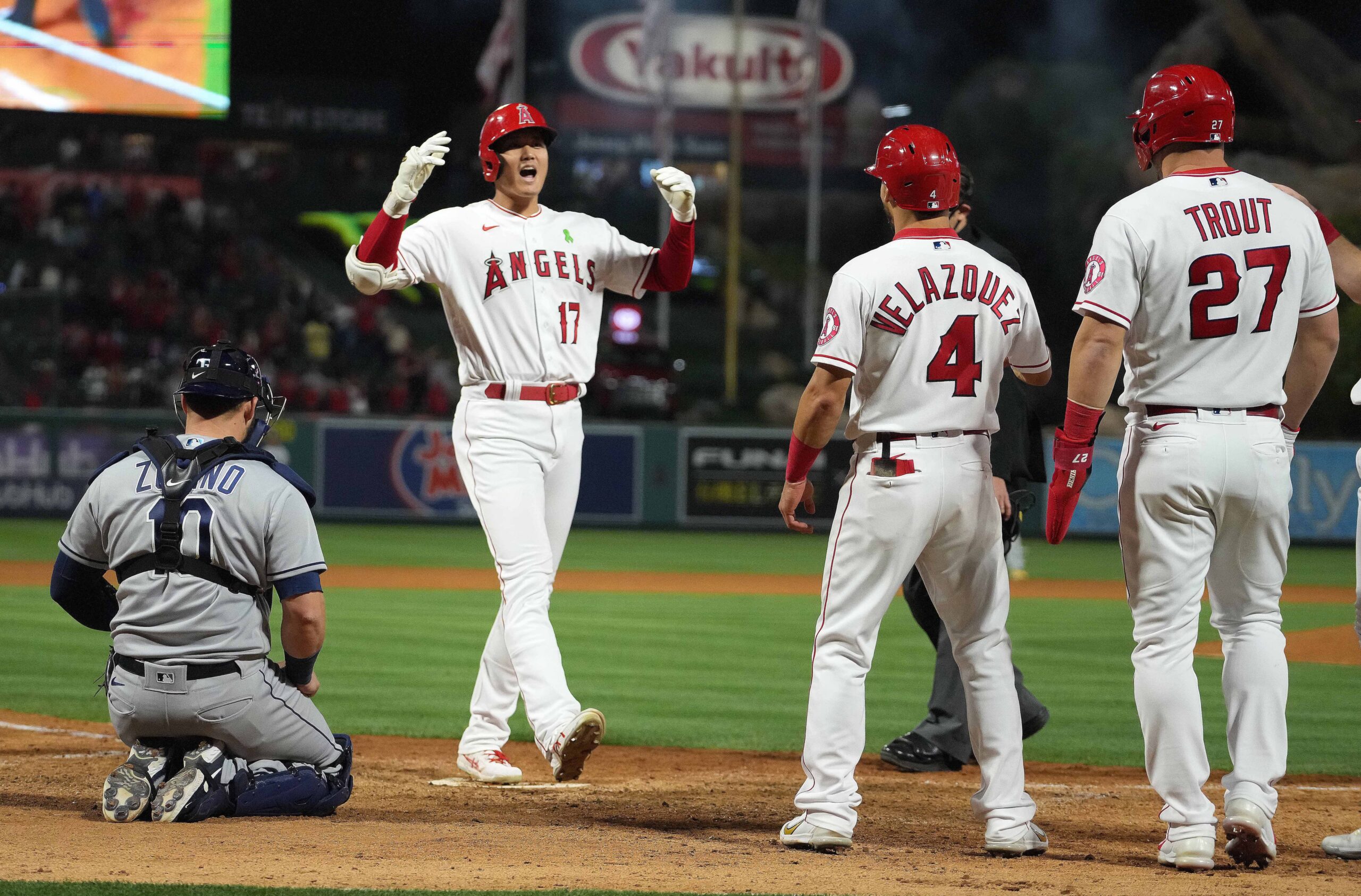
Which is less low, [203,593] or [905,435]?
[905,435]

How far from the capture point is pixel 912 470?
4.32 meters

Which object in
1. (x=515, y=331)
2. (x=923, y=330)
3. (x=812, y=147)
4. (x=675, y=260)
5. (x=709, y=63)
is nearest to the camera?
(x=923, y=330)

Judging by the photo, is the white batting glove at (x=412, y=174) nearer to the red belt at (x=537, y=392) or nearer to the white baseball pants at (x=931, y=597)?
the red belt at (x=537, y=392)

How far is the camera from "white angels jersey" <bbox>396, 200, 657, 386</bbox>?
544 centimetres

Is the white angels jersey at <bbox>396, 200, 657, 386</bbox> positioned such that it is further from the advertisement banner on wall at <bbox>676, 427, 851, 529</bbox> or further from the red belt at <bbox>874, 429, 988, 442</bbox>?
the advertisement banner on wall at <bbox>676, 427, 851, 529</bbox>

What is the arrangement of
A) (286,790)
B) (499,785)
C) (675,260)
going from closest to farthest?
(286,790), (499,785), (675,260)

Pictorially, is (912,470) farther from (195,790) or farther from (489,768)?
(195,790)

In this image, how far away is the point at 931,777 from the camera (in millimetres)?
5992

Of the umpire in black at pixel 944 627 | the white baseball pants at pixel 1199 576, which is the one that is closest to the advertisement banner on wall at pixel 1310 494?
the umpire in black at pixel 944 627

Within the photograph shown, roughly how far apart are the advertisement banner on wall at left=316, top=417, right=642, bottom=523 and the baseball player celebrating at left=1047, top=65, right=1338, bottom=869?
15.9 meters

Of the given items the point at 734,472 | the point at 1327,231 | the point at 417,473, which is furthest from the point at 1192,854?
the point at 417,473

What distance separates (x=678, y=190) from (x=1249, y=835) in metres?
2.73

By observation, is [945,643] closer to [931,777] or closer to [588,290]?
[931,777]

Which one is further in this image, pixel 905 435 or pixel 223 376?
pixel 223 376
